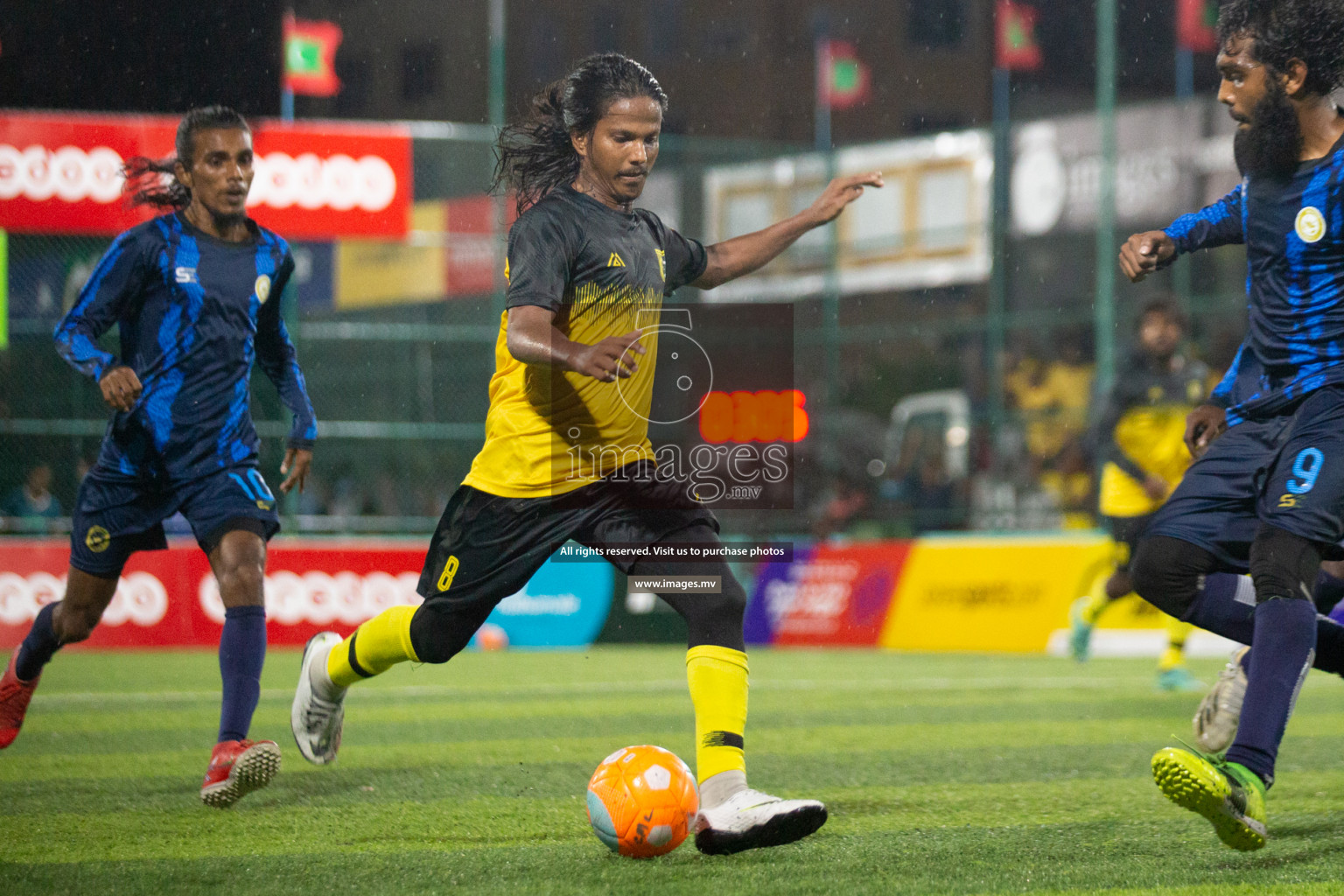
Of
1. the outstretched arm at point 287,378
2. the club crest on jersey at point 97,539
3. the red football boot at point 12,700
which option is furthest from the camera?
the red football boot at point 12,700

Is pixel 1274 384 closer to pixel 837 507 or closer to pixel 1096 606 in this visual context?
pixel 1096 606

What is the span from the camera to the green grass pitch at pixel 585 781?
3873 mm

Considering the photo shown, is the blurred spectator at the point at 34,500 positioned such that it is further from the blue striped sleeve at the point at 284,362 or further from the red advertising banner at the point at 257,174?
the blue striped sleeve at the point at 284,362

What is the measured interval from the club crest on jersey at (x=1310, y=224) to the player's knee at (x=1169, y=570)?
0.89m

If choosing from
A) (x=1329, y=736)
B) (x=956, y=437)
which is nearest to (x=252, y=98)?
(x=956, y=437)

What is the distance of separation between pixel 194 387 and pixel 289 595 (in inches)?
329

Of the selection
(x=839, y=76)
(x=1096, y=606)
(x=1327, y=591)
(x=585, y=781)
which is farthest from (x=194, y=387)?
(x=839, y=76)

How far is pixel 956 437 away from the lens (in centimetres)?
1912

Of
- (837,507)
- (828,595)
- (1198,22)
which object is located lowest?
(828,595)

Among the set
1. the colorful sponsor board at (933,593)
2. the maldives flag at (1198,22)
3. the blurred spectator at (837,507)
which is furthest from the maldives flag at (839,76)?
the colorful sponsor board at (933,593)

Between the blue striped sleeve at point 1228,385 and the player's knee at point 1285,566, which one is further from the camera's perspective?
the blue striped sleeve at point 1228,385

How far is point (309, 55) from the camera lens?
53.1 ft

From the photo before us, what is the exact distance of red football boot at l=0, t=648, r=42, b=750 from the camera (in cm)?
589

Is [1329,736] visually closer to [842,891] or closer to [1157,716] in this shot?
[1157,716]
